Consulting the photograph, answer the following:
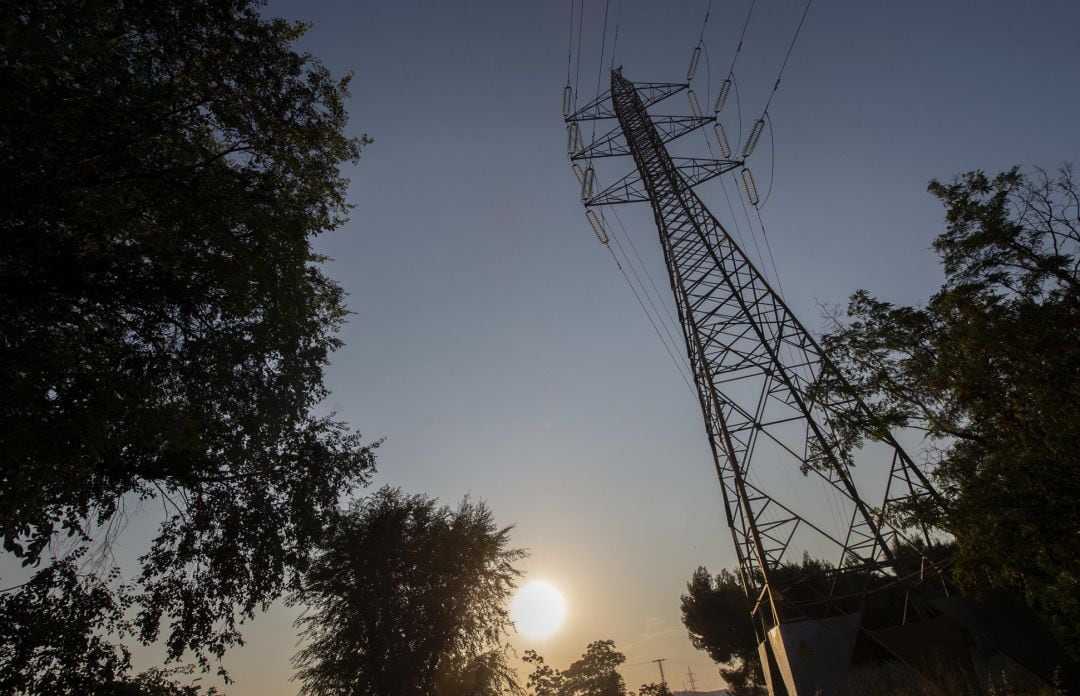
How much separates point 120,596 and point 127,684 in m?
2.72

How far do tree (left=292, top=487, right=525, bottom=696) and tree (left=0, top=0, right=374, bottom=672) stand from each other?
9.73 metres

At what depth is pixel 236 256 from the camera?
25.3 feet

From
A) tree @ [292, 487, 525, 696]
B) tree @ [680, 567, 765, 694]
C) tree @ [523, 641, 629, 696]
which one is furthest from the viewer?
tree @ [523, 641, 629, 696]

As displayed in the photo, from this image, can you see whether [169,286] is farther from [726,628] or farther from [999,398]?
[726,628]

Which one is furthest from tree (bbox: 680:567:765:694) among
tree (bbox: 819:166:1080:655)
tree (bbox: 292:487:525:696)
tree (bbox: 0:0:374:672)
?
tree (bbox: 0:0:374:672)

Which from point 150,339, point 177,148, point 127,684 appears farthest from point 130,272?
point 127,684

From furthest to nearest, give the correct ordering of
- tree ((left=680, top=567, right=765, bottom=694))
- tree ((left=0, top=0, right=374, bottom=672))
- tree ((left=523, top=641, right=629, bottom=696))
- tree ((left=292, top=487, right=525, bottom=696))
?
tree ((left=523, top=641, right=629, bottom=696))
tree ((left=680, top=567, right=765, bottom=694))
tree ((left=292, top=487, right=525, bottom=696))
tree ((left=0, top=0, right=374, bottom=672))

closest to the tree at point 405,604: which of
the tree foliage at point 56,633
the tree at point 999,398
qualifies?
the tree foliage at point 56,633

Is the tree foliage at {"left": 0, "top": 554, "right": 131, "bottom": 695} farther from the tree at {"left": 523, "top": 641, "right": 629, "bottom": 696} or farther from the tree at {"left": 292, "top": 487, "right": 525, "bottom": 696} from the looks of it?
the tree at {"left": 523, "top": 641, "right": 629, "bottom": 696}

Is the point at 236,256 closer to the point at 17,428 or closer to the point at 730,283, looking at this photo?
the point at 17,428

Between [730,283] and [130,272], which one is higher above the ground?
[730,283]

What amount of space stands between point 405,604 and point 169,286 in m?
18.0

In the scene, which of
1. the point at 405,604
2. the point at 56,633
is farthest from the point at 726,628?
the point at 56,633

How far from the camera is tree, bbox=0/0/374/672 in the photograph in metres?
5.77
